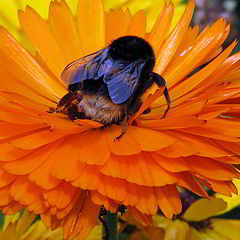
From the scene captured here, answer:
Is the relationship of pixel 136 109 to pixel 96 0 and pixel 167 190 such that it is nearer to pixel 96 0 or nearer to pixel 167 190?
pixel 167 190

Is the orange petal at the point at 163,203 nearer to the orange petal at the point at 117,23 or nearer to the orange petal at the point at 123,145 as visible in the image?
the orange petal at the point at 123,145

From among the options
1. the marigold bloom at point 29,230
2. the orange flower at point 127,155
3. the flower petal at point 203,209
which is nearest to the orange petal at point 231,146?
the orange flower at point 127,155

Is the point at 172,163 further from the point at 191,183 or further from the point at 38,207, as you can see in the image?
the point at 38,207

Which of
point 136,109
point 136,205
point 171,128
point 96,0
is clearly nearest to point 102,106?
point 136,109

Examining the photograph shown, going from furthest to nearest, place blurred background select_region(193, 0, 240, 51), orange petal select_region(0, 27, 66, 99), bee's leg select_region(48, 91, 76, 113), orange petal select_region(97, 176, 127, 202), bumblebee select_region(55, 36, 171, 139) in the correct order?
blurred background select_region(193, 0, 240, 51)
orange petal select_region(0, 27, 66, 99)
bee's leg select_region(48, 91, 76, 113)
bumblebee select_region(55, 36, 171, 139)
orange petal select_region(97, 176, 127, 202)

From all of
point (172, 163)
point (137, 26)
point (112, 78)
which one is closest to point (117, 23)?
point (137, 26)

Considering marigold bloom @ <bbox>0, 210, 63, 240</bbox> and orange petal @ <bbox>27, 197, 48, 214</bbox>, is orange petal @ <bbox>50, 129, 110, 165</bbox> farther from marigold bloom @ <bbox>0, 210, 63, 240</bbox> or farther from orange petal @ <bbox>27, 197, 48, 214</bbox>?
marigold bloom @ <bbox>0, 210, 63, 240</bbox>

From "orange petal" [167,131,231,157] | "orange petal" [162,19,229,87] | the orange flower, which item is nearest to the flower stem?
the orange flower
